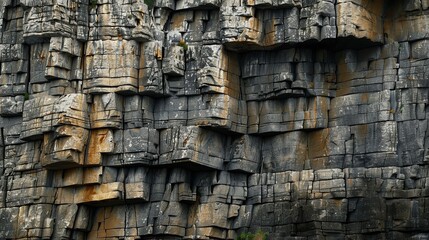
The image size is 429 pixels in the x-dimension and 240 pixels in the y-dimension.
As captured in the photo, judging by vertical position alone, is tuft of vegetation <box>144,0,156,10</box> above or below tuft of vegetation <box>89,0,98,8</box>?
above

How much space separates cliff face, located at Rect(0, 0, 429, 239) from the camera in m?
59.7

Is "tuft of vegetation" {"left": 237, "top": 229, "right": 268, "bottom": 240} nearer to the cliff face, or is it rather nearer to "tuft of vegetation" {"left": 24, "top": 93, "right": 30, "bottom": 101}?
the cliff face

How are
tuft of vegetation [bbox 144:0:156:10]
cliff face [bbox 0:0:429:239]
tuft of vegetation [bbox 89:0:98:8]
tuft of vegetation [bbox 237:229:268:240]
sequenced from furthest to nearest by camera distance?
1. tuft of vegetation [bbox 144:0:156:10]
2. tuft of vegetation [bbox 89:0:98:8]
3. cliff face [bbox 0:0:429:239]
4. tuft of vegetation [bbox 237:229:268:240]

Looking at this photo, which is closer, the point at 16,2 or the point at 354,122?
the point at 354,122

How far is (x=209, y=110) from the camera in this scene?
60.7 m

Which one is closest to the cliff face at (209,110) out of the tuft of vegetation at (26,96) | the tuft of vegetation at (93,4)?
the tuft of vegetation at (93,4)

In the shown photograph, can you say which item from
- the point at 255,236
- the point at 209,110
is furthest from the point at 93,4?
the point at 255,236

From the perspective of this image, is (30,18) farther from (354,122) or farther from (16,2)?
(354,122)

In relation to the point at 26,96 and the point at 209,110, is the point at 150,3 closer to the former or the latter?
the point at 209,110

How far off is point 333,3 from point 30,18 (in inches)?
499

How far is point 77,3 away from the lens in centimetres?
6269

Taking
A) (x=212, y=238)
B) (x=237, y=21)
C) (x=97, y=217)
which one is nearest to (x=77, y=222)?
(x=97, y=217)

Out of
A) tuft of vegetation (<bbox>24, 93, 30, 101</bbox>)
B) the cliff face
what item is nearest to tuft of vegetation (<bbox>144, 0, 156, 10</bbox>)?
the cliff face

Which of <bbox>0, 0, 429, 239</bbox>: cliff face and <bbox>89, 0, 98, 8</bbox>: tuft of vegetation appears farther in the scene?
<bbox>89, 0, 98, 8</bbox>: tuft of vegetation
